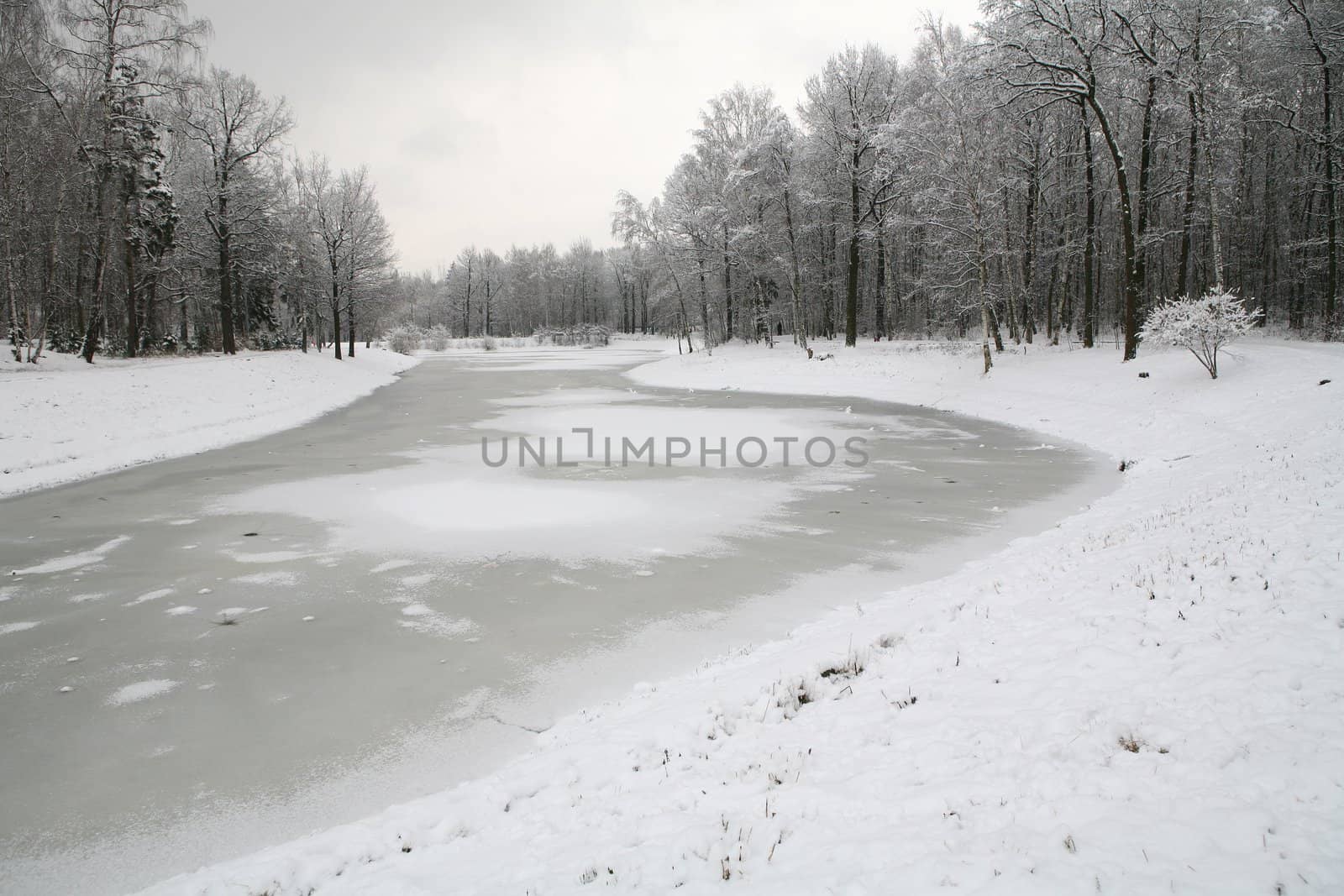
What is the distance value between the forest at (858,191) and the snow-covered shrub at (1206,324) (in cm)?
290

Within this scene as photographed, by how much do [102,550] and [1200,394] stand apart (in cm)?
2038

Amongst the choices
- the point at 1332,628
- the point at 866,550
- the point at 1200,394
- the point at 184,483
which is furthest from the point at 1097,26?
the point at 184,483

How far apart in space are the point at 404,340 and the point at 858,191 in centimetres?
4458

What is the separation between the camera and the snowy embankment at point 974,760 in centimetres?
284

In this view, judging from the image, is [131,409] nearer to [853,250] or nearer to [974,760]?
[974,760]

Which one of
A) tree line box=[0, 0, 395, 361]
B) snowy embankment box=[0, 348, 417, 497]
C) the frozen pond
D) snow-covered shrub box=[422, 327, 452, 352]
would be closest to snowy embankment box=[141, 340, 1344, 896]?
the frozen pond

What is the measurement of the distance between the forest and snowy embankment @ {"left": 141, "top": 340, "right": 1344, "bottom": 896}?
1820 centimetres

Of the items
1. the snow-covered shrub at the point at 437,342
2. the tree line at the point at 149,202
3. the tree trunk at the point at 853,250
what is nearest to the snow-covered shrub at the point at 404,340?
the snow-covered shrub at the point at 437,342

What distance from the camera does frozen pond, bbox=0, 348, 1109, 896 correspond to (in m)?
4.05

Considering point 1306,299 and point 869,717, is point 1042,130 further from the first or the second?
point 869,717

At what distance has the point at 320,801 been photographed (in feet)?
12.9

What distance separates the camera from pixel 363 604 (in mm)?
6805

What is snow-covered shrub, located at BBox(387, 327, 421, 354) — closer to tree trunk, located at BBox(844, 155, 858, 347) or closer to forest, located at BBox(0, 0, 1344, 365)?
forest, located at BBox(0, 0, 1344, 365)

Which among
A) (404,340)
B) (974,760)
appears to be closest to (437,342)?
(404,340)
